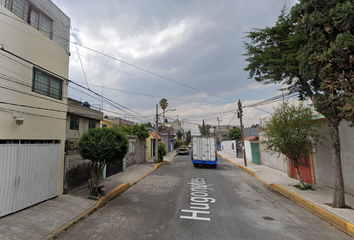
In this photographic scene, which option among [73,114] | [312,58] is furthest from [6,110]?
[312,58]

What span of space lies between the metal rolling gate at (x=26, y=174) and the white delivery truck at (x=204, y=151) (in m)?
11.8

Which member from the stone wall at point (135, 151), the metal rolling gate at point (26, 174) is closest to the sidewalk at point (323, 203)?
the metal rolling gate at point (26, 174)

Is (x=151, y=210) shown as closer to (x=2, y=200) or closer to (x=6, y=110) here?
(x=2, y=200)

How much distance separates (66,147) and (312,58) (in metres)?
10.7

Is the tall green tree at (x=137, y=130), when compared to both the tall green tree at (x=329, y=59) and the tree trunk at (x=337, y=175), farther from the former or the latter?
the tree trunk at (x=337, y=175)

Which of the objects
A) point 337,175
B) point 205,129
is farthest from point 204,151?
point 205,129

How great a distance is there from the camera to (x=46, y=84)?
7.39 m

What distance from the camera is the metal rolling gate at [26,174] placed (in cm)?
536

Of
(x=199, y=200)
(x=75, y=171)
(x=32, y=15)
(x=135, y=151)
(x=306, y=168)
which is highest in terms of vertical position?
(x=32, y=15)

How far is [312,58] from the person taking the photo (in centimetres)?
590

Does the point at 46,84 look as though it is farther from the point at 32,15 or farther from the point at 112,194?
the point at 112,194

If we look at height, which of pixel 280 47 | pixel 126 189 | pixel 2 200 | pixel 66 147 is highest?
pixel 280 47

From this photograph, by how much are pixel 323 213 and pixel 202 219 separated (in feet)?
13.6

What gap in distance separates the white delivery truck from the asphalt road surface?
8116mm
